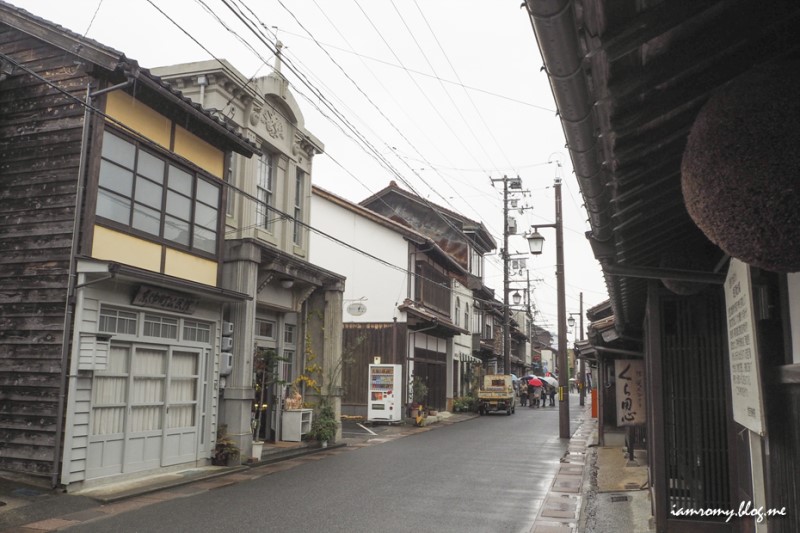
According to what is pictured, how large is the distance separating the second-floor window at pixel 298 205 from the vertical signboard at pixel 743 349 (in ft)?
51.1

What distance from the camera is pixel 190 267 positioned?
13.4 metres

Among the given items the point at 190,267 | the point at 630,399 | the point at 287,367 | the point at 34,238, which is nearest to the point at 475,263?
the point at 287,367

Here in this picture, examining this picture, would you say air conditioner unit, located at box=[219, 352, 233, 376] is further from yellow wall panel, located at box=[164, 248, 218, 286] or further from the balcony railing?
the balcony railing

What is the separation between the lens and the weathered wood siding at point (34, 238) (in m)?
10.4

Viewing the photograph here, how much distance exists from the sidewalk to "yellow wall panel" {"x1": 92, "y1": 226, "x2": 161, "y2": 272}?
812 cm

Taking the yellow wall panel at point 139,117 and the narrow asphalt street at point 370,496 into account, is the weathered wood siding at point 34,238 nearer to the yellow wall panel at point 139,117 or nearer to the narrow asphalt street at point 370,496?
the yellow wall panel at point 139,117

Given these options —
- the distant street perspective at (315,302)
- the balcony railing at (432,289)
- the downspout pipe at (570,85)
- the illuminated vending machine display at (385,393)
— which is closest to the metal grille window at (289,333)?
the distant street perspective at (315,302)

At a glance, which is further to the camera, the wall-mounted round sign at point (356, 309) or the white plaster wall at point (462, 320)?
the white plaster wall at point (462, 320)

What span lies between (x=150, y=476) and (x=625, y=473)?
9.32m

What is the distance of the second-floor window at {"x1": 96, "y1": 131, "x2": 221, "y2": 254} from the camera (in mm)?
11430

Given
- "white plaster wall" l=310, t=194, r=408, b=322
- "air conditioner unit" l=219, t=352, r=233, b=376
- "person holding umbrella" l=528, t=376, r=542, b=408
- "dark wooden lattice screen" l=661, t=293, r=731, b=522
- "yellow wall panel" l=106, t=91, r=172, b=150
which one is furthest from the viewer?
"person holding umbrella" l=528, t=376, r=542, b=408

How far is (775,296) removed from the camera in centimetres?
416

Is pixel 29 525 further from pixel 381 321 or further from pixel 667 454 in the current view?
pixel 381 321

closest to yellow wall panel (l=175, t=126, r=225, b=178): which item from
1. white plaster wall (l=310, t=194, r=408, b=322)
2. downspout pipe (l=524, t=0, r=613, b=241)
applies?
downspout pipe (l=524, t=0, r=613, b=241)
